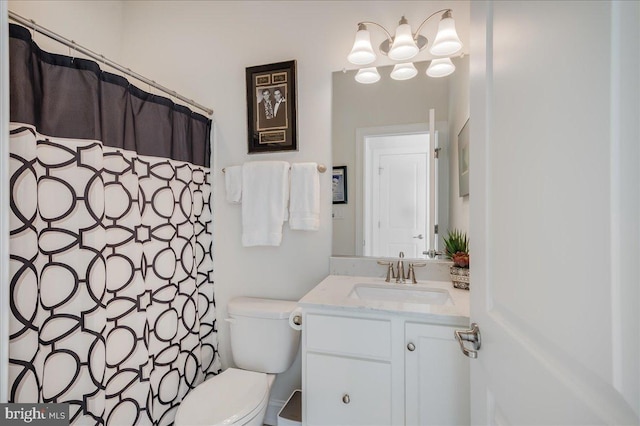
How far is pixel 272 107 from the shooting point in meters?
1.79

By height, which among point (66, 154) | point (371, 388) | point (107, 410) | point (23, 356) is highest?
point (66, 154)

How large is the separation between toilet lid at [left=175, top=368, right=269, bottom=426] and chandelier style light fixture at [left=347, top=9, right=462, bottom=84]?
1658 millimetres

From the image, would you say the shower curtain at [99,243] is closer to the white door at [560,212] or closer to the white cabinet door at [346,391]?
the white cabinet door at [346,391]

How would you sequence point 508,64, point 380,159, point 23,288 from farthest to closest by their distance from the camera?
point 380,159 → point 23,288 → point 508,64

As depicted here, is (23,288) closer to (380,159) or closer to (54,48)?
(54,48)

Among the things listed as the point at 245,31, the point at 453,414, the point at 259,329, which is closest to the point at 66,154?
the point at 259,329

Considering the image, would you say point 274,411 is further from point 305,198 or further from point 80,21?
point 80,21

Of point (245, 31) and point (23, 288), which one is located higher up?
point (245, 31)

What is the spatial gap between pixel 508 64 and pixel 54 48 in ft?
7.04

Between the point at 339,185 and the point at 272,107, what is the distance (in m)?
0.62

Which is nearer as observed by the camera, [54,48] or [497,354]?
[497,354]

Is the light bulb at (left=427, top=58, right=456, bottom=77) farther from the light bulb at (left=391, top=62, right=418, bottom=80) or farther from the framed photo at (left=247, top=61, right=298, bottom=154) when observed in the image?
the framed photo at (left=247, top=61, right=298, bottom=154)

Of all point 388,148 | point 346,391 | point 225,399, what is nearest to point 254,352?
point 225,399

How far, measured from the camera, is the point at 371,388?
3.89 ft
